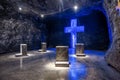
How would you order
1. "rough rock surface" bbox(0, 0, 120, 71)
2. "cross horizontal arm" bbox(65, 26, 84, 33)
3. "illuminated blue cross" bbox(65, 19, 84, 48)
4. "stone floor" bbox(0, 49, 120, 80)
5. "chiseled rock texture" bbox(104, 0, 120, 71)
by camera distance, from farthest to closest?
1. "illuminated blue cross" bbox(65, 19, 84, 48)
2. "cross horizontal arm" bbox(65, 26, 84, 33)
3. "rough rock surface" bbox(0, 0, 120, 71)
4. "chiseled rock texture" bbox(104, 0, 120, 71)
5. "stone floor" bbox(0, 49, 120, 80)

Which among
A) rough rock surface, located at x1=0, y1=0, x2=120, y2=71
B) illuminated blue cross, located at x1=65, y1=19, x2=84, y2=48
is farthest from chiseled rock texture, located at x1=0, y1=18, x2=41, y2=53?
illuminated blue cross, located at x1=65, y1=19, x2=84, y2=48

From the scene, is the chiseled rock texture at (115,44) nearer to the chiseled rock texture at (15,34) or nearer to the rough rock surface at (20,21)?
the rough rock surface at (20,21)

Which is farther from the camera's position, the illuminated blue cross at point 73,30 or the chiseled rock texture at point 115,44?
the illuminated blue cross at point 73,30

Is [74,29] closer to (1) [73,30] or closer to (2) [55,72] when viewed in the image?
(1) [73,30]

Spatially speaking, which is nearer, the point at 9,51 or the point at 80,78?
the point at 80,78

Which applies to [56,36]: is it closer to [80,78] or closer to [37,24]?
[37,24]

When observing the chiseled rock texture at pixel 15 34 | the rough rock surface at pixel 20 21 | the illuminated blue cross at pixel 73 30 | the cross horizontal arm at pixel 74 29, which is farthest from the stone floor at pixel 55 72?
the illuminated blue cross at pixel 73 30

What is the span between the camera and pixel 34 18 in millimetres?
13984

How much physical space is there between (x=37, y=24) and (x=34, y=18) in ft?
3.03

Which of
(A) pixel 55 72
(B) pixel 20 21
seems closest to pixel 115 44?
(A) pixel 55 72

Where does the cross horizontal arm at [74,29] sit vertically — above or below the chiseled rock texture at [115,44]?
above

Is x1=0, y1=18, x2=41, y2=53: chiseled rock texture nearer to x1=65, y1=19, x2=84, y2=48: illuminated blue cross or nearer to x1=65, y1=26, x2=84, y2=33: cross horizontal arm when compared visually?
x1=65, y1=26, x2=84, y2=33: cross horizontal arm

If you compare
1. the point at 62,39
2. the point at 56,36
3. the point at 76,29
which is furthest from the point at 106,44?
the point at 56,36

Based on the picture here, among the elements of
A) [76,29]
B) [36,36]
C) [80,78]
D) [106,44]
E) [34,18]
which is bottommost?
[80,78]
